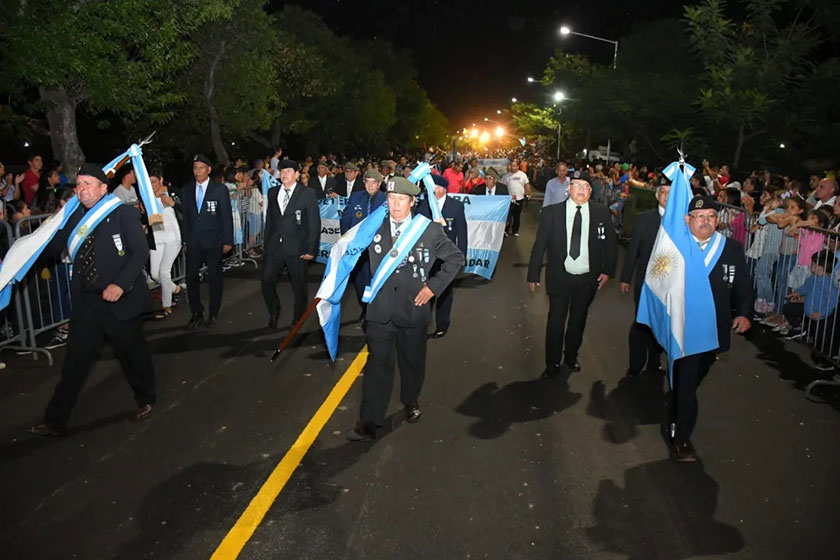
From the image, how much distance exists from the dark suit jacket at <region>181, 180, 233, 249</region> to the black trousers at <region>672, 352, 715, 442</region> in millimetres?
5796

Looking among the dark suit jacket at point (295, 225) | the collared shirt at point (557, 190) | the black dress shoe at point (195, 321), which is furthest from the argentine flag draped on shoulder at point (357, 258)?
the collared shirt at point (557, 190)

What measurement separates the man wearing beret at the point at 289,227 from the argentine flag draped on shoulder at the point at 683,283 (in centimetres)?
477

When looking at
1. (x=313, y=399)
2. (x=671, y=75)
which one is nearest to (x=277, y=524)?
(x=313, y=399)

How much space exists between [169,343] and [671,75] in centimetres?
2546

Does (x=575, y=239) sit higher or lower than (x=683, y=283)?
higher

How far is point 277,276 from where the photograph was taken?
380 inches

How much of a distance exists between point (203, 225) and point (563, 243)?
175 inches

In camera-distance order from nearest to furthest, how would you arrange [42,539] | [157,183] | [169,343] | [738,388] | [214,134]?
[42,539] → [738,388] → [169,343] → [157,183] → [214,134]

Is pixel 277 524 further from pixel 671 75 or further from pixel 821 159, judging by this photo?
pixel 671 75

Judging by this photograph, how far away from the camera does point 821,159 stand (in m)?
22.6

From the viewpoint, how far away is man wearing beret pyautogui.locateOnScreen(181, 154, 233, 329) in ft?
31.6

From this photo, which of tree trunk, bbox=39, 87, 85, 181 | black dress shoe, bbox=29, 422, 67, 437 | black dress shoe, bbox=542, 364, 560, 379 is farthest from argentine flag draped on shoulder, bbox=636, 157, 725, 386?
tree trunk, bbox=39, 87, 85, 181

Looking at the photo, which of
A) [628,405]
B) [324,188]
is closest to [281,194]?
[628,405]

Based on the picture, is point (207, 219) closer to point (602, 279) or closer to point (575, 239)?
point (575, 239)
